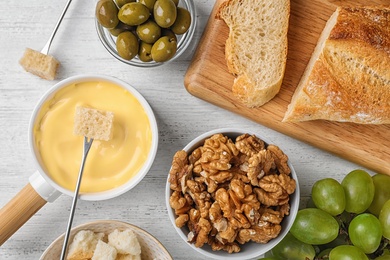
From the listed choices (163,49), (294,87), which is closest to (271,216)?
(294,87)

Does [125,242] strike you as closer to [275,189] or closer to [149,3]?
[275,189]

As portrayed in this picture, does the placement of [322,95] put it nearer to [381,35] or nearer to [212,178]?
[381,35]

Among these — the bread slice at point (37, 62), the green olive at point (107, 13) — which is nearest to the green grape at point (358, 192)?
the green olive at point (107, 13)

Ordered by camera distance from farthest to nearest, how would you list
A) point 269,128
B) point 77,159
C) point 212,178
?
point 269,128 → point 77,159 → point 212,178

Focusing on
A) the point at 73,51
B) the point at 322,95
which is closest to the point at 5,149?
the point at 73,51

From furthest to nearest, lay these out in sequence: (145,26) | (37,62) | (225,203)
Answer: (37,62) < (145,26) < (225,203)

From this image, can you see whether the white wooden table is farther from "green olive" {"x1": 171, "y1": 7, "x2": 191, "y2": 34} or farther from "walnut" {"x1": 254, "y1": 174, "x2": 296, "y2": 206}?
A: "walnut" {"x1": 254, "y1": 174, "x2": 296, "y2": 206}

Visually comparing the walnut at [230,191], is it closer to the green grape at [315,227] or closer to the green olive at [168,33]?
the green grape at [315,227]
